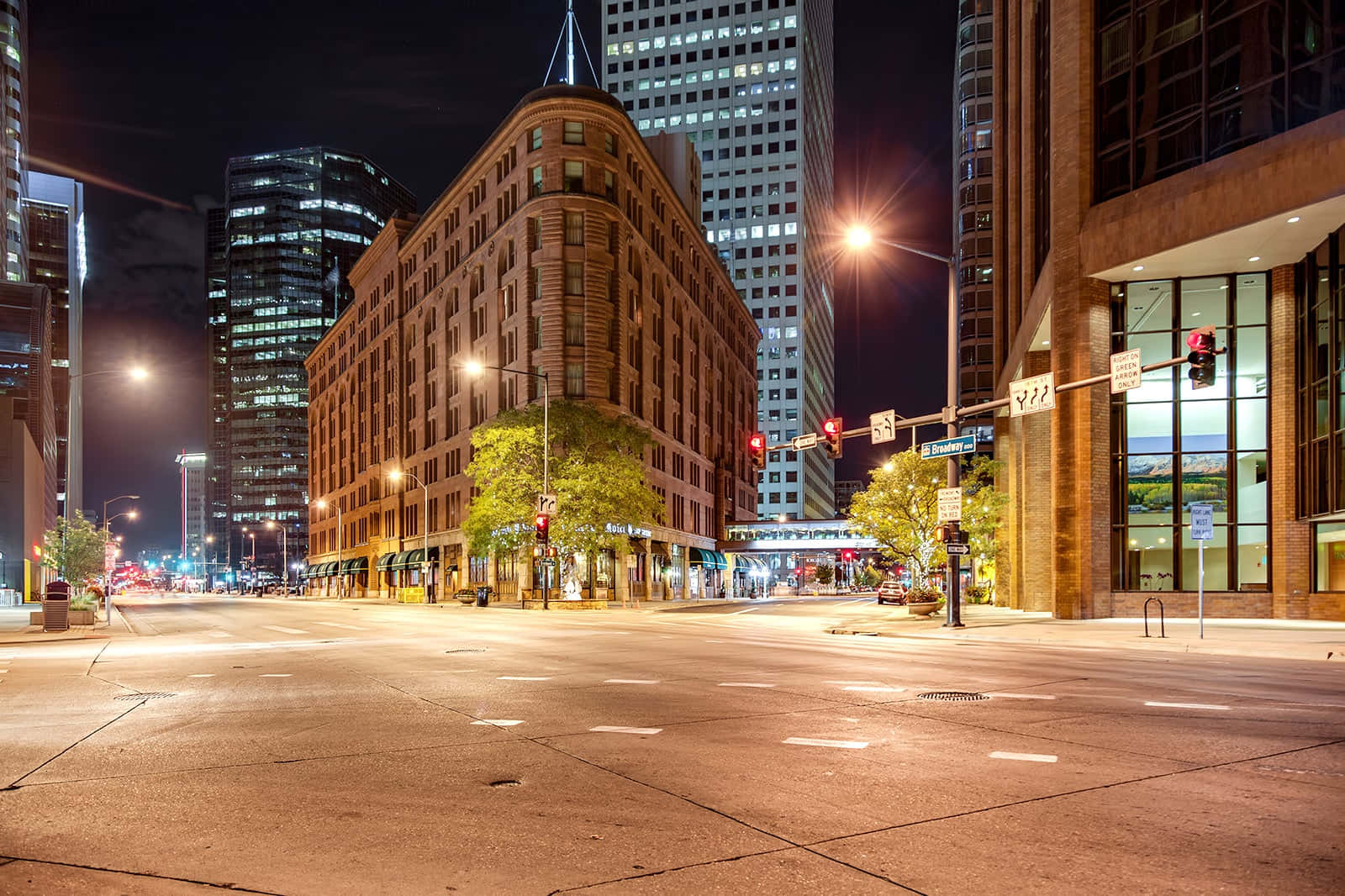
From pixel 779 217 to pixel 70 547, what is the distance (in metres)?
124

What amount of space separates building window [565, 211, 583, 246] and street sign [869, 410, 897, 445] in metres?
41.9

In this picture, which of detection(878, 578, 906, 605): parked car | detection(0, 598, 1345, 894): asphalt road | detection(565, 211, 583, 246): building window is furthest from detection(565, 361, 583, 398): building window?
detection(0, 598, 1345, 894): asphalt road

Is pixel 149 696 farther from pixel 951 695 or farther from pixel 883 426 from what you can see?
pixel 883 426

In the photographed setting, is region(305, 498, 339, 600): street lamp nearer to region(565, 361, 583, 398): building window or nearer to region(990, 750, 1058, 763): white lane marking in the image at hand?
region(565, 361, 583, 398): building window

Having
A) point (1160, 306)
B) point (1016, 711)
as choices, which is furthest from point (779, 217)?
point (1016, 711)

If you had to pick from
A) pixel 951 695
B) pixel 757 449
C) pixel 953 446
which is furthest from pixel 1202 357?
pixel 757 449

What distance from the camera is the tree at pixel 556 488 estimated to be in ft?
178

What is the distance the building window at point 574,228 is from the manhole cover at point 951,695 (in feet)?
194

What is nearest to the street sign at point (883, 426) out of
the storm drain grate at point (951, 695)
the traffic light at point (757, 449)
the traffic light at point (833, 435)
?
the traffic light at point (833, 435)

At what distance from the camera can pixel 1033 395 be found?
2567 centimetres

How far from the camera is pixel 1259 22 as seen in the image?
31.4m

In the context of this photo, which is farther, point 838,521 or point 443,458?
point 838,521

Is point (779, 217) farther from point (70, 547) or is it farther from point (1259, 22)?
point (1259, 22)

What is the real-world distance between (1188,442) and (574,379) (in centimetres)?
4061
